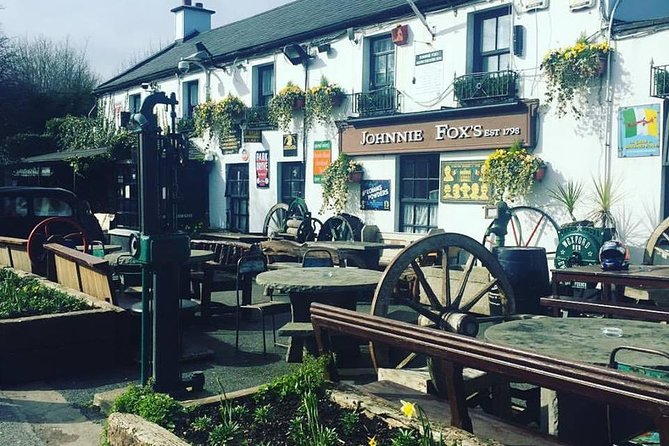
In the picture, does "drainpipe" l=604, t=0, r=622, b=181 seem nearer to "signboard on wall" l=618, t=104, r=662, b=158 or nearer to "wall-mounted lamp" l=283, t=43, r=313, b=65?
"signboard on wall" l=618, t=104, r=662, b=158

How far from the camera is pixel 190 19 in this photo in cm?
2523

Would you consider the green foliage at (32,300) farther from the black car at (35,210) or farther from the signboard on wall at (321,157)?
the signboard on wall at (321,157)

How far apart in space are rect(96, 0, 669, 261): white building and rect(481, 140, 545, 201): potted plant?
200mm

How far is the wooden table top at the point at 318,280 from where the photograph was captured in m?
5.80

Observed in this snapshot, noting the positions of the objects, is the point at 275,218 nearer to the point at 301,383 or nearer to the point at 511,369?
the point at 301,383

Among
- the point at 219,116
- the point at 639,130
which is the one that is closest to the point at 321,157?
the point at 219,116

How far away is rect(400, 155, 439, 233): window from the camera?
42.1 ft

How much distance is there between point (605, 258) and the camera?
687 centimetres

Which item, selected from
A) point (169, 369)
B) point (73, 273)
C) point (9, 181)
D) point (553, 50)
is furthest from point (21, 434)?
point (9, 181)

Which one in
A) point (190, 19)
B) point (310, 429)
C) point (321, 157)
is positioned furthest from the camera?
point (190, 19)

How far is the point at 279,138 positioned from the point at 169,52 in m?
10.1

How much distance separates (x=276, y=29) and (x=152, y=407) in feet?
50.9

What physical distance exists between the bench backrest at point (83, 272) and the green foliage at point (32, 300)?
9.4 inches

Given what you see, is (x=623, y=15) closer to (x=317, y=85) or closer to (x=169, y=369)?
(x=317, y=85)
